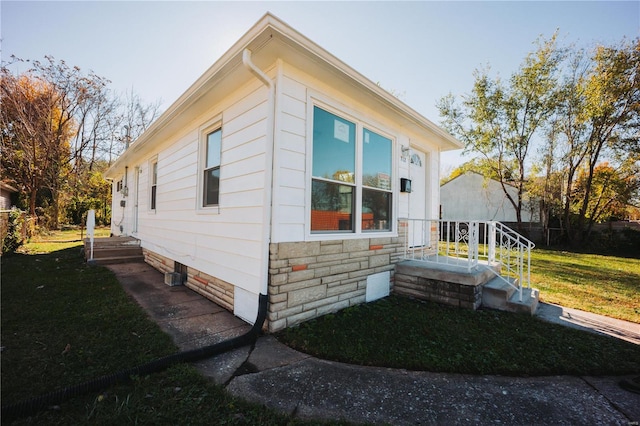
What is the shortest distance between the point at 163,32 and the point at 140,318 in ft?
16.8

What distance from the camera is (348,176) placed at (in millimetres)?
4035

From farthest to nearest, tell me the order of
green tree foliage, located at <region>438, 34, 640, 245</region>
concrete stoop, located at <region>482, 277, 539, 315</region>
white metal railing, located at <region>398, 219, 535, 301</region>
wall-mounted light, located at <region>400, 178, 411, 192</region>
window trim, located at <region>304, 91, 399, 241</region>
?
1. green tree foliage, located at <region>438, 34, 640, 245</region>
2. wall-mounted light, located at <region>400, 178, 411, 192</region>
3. white metal railing, located at <region>398, 219, 535, 301</region>
4. concrete stoop, located at <region>482, 277, 539, 315</region>
5. window trim, located at <region>304, 91, 399, 241</region>

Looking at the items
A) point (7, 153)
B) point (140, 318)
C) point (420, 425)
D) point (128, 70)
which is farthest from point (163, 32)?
point (7, 153)

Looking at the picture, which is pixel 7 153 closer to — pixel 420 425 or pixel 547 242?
pixel 420 425

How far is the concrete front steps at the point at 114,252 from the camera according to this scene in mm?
6695

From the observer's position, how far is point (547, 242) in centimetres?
1494

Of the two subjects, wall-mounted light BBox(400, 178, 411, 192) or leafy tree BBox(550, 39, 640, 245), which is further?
leafy tree BBox(550, 39, 640, 245)

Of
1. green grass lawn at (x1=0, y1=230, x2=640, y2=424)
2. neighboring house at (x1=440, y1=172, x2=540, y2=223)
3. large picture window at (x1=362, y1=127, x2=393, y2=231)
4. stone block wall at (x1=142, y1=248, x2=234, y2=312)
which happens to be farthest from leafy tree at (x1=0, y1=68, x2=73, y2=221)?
neighboring house at (x1=440, y1=172, x2=540, y2=223)

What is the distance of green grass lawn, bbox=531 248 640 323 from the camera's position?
459 centimetres

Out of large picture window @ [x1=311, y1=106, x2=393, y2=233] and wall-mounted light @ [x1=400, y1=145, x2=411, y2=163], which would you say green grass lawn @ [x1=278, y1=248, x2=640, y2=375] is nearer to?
large picture window @ [x1=311, y1=106, x2=393, y2=233]

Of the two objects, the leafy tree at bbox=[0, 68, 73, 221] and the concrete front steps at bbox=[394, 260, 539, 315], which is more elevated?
the leafy tree at bbox=[0, 68, 73, 221]

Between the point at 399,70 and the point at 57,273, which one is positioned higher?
the point at 399,70

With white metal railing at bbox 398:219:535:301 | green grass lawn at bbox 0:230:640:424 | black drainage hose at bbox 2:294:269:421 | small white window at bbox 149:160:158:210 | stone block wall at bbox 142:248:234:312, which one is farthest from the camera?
small white window at bbox 149:160:158:210

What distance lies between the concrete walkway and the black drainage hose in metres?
0.09
